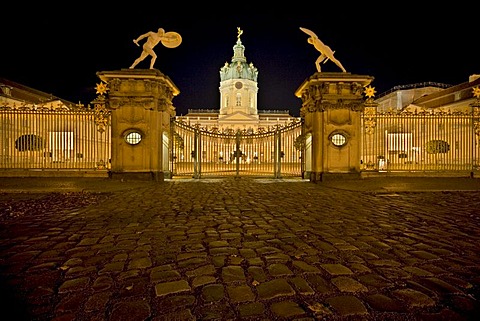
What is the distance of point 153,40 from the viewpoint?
557 inches

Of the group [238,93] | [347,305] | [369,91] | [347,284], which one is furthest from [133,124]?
[238,93]

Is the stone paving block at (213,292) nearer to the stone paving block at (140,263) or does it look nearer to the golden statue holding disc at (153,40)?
the stone paving block at (140,263)

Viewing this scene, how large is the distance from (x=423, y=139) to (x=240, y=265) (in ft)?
54.8

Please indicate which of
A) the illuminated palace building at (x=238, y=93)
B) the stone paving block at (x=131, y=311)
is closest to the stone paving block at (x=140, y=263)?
the stone paving block at (x=131, y=311)

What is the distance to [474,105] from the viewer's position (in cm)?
1630

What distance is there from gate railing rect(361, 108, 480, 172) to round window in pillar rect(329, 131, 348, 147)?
1.81m

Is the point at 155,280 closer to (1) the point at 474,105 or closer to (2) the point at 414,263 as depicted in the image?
(2) the point at 414,263

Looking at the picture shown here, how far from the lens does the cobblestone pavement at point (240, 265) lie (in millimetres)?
2707

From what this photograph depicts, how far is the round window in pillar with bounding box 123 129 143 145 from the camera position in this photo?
13867 mm

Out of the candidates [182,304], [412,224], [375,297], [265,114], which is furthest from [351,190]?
[265,114]

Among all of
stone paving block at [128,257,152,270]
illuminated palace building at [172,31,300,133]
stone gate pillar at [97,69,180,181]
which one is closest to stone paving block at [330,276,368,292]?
stone paving block at [128,257,152,270]

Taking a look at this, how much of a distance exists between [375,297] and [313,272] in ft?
2.34

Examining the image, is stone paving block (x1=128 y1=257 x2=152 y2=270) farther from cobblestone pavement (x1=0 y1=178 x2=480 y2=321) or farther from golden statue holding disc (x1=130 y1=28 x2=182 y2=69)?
golden statue holding disc (x1=130 y1=28 x2=182 y2=69)

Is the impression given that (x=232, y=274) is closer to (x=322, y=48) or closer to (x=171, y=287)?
(x=171, y=287)
